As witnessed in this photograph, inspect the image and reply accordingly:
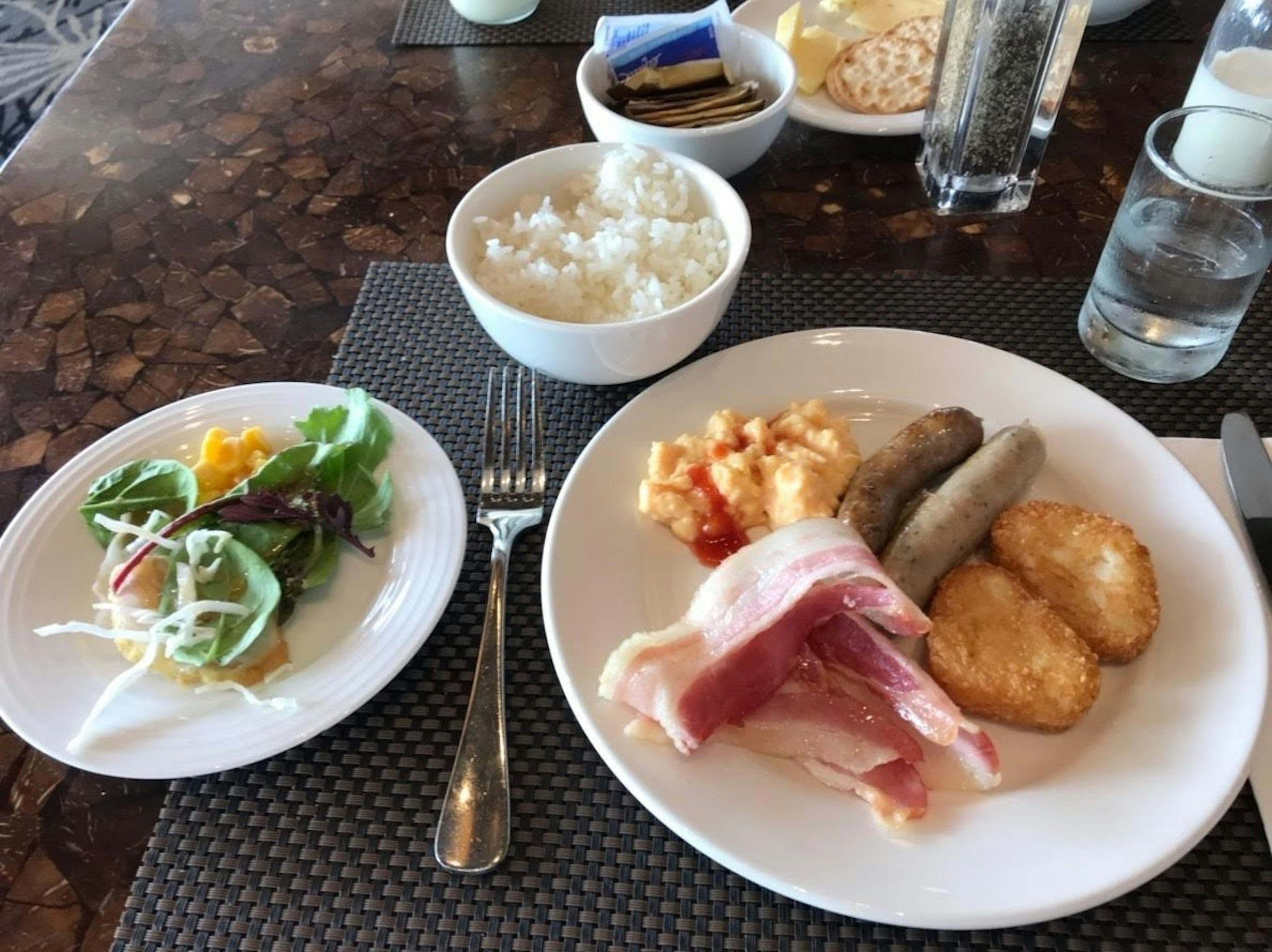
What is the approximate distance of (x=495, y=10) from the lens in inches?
91.0

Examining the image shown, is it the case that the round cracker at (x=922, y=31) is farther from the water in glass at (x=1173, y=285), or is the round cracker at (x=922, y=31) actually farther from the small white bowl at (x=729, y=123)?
the water in glass at (x=1173, y=285)

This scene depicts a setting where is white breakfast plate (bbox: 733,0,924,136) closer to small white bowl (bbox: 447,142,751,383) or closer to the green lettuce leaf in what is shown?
small white bowl (bbox: 447,142,751,383)

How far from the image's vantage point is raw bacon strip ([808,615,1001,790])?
99 centimetres

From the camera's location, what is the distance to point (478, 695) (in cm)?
113

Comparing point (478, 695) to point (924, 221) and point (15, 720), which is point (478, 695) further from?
point (924, 221)

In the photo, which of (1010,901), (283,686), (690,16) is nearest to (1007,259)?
(690,16)

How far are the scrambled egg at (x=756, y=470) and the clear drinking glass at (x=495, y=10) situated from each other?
1.54 m

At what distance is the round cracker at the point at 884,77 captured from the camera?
1912mm

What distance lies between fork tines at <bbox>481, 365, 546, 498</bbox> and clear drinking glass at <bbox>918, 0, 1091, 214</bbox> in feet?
3.22

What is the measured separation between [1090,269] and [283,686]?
161cm

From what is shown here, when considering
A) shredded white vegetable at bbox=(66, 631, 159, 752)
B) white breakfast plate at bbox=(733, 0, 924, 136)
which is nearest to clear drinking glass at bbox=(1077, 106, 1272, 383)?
white breakfast plate at bbox=(733, 0, 924, 136)

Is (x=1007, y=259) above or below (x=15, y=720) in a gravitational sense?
above

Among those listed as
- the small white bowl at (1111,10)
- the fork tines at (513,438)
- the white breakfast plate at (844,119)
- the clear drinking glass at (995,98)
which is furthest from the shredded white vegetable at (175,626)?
the small white bowl at (1111,10)

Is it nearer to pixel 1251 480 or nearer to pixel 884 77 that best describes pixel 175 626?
pixel 1251 480
